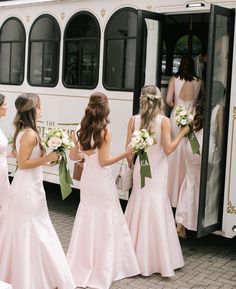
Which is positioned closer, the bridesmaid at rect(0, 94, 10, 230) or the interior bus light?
the bridesmaid at rect(0, 94, 10, 230)

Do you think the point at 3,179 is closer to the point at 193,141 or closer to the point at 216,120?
the point at 193,141

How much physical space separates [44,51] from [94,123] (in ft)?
11.8

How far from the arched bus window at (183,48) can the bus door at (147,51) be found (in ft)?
2.85

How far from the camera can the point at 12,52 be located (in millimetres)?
8945

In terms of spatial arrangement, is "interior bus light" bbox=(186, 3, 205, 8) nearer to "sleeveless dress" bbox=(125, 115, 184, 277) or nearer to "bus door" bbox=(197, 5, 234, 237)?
"bus door" bbox=(197, 5, 234, 237)

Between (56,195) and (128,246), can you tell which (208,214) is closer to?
(128,246)

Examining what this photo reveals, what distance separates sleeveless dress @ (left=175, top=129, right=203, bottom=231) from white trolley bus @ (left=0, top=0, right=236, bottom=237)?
39 cm

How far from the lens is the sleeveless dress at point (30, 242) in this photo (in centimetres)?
459

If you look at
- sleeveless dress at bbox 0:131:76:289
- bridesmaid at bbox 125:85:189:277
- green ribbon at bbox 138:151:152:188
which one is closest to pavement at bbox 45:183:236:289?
bridesmaid at bbox 125:85:189:277

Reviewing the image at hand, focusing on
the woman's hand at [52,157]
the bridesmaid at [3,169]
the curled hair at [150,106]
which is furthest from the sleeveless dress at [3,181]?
the curled hair at [150,106]

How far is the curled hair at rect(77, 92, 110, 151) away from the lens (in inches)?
199

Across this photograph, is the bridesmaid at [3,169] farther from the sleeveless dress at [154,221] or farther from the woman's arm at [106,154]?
the sleeveless dress at [154,221]

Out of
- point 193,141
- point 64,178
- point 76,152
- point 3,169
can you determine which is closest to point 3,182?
point 3,169

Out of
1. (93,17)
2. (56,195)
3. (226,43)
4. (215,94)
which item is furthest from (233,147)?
(56,195)
